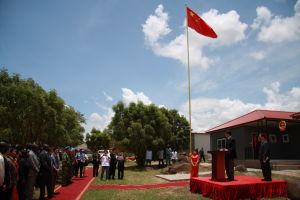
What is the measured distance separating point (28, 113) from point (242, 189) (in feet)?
73.2

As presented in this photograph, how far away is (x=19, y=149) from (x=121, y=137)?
55.7 feet

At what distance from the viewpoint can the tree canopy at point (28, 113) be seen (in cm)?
2311

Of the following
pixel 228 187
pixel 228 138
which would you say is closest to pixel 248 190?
pixel 228 187

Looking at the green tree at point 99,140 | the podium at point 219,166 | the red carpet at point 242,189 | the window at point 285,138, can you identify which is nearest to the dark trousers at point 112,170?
the red carpet at point 242,189

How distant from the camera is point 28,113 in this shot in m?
23.6

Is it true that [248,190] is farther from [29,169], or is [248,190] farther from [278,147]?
[278,147]

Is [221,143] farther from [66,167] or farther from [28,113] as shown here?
[28,113]

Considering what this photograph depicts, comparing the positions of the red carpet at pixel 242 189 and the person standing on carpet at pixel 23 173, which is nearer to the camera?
the person standing on carpet at pixel 23 173

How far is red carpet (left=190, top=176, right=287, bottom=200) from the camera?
718cm

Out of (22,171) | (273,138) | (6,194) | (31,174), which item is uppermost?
(273,138)

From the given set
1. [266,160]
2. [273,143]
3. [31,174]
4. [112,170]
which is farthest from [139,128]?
[31,174]

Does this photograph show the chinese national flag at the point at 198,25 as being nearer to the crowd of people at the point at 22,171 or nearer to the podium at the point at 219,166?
the podium at the point at 219,166

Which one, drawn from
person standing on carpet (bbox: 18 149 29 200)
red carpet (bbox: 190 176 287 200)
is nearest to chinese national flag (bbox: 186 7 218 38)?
red carpet (bbox: 190 176 287 200)

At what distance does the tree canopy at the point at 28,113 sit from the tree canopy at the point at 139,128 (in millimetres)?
6096
